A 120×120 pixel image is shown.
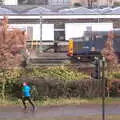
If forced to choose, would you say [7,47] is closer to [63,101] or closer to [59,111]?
[63,101]

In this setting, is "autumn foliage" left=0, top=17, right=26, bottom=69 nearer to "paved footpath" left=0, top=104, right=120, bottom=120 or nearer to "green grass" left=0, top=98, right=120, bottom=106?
"green grass" left=0, top=98, right=120, bottom=106

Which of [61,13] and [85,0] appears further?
[85,0]

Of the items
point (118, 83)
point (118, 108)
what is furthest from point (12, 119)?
point (118, 83)

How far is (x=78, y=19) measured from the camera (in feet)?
225

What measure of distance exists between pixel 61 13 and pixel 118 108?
148 feet

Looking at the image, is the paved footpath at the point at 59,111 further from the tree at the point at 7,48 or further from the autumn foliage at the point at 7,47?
the autumn foliage at the point at 7,47

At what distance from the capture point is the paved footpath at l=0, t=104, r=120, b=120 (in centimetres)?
2286

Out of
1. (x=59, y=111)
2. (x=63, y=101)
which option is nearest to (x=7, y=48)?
(x=63, y=101)

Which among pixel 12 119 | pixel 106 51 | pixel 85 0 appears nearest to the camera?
pixel 12 119

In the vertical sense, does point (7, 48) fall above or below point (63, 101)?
above

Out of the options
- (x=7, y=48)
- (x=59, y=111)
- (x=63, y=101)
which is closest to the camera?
(x=59, y=111)

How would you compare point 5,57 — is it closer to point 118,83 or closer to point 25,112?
point 25,112

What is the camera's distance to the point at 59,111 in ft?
78.5

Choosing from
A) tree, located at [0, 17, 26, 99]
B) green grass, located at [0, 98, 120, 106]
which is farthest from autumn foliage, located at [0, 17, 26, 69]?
green grass, located at [0, 98, 120, 106]
